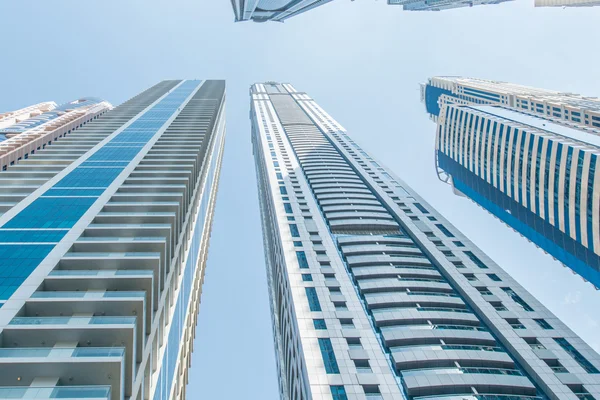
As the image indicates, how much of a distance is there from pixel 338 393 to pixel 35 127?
118 m

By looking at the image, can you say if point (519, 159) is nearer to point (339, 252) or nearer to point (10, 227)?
point (339, 252)

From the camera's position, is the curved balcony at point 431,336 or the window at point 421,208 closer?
the curved balcony at point 431,336

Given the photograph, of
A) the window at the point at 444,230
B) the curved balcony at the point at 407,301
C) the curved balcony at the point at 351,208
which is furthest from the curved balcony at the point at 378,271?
the curved balcony at the point at 351,208

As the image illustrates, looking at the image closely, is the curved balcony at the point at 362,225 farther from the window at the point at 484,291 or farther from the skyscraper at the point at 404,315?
the window at the point at 484,291

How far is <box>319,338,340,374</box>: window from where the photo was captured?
41.3 meters

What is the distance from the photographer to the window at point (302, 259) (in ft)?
201

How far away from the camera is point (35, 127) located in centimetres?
11662

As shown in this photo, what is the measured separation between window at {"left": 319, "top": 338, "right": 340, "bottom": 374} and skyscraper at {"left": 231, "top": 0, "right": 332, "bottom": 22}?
103 metres

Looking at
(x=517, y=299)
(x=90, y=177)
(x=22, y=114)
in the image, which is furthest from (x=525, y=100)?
(x=22, y=114)

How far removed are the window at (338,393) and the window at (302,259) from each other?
23393 mm

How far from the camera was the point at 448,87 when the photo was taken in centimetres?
15925

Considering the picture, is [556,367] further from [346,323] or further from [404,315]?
[346,323]

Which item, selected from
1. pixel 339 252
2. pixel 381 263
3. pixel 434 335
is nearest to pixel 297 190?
pixel 339 252

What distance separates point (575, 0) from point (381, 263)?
393 ft
